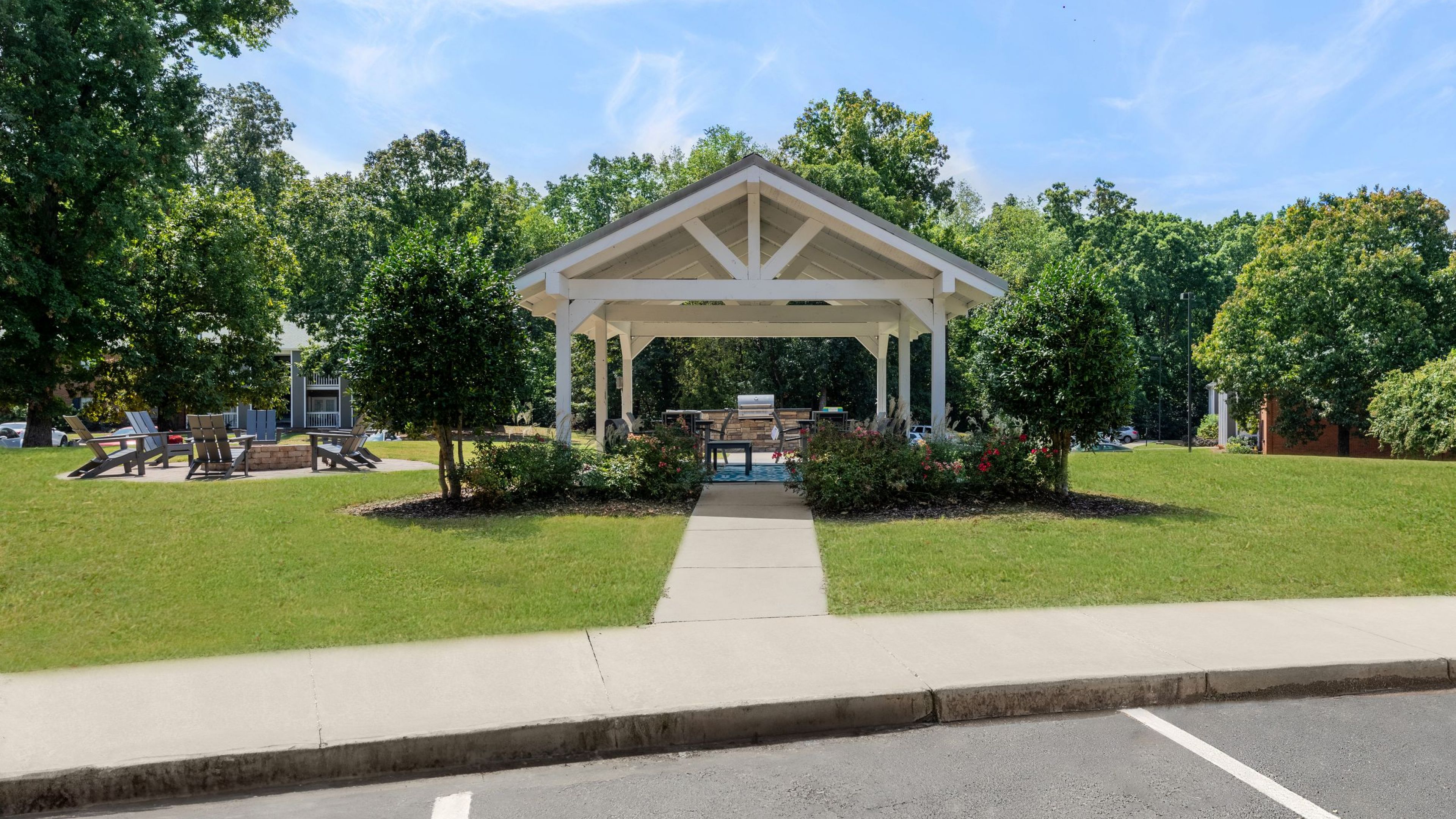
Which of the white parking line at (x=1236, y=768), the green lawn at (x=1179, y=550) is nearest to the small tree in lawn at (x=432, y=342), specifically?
the green lawn at (x=1179, y=550)

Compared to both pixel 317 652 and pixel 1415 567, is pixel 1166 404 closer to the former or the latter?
pixel 1415 567

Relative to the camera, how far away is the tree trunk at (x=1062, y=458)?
11898 millimetres

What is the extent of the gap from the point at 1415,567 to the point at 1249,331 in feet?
114

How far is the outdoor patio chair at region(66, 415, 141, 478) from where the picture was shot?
47.4 ft

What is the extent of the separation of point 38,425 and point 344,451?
13.0 meters

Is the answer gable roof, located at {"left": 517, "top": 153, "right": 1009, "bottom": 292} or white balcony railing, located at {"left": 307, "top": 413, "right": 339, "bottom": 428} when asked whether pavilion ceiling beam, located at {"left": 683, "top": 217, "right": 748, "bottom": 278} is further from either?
white balcony railing, located at {"left": 307, "top": 413, "right": 339, "bottom": 428}

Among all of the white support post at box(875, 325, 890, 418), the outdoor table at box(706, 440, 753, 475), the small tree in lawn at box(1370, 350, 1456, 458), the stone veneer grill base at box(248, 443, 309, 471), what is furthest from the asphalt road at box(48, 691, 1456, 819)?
the small tree in lawn at box(1370, 350, 1456, 458)

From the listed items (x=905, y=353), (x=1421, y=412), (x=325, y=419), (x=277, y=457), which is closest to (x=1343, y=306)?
(x=1421, y=412)

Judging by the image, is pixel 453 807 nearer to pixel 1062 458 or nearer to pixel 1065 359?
pixel 1065 359

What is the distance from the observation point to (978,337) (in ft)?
40.6

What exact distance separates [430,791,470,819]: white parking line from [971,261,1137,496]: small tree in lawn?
9009mm

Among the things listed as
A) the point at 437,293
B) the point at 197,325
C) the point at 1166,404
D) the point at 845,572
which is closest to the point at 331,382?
the point at 197,325

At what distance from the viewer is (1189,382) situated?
4506 cm

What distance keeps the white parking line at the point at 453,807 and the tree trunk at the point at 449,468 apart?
8.18m
